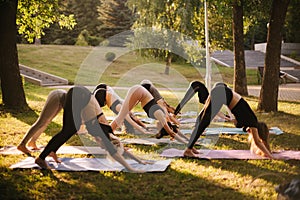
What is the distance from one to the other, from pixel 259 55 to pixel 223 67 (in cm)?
525

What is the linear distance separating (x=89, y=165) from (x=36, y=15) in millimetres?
7984

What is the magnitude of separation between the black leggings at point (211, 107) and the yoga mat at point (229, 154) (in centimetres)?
28

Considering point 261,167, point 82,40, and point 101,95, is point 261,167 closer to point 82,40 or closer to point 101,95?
point 101,95

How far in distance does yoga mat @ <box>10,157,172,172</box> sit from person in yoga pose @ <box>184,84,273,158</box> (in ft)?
2.00

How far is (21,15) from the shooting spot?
467 inches

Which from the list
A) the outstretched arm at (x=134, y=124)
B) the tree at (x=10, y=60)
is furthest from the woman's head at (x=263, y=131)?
the tree at (x=10, y=60)

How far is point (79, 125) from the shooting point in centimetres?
506

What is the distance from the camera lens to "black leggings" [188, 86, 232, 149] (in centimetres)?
567

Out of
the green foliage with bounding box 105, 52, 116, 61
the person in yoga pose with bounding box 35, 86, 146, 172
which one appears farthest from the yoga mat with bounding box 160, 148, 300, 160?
the green foliage with bounding box 105, 52, 116, 61

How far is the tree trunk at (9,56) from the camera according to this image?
10.1 metres

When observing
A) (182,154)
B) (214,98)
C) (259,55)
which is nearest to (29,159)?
(182,154)

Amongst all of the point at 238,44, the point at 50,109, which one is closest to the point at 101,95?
the point at 50,109

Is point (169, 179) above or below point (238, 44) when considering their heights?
below

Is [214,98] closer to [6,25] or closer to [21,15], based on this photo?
[6,25]
